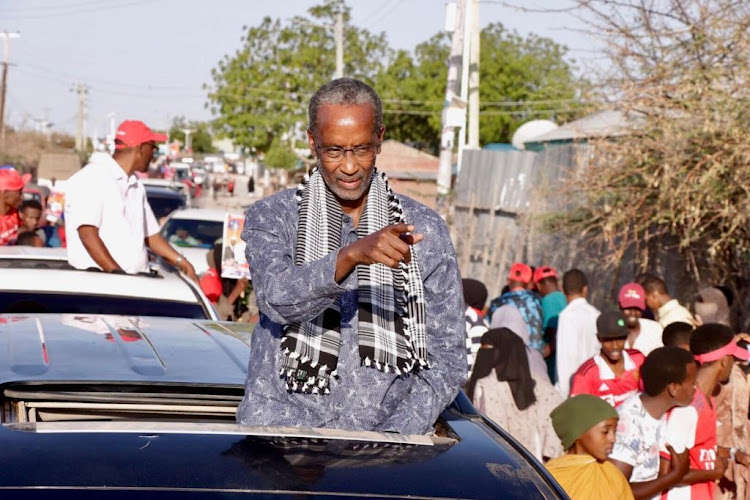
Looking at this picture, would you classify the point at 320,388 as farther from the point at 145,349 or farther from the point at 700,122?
the point at 700,122

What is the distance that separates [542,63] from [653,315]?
5366cm

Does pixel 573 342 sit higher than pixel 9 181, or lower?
lower

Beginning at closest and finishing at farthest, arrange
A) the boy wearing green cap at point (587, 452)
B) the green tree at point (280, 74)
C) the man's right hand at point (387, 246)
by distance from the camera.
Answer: the man's right hand at point (387, 246)
the boy wearing green cap at point (587, 452)
the green tree at point (280, 74)

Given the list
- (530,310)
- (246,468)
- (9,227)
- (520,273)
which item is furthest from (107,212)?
(246,468)

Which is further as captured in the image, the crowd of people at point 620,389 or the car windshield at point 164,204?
the car windshield at point 164,204

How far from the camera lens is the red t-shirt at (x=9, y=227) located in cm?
911

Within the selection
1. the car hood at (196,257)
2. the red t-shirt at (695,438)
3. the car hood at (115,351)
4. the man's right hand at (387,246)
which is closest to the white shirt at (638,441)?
the red t-shirt at (695,438)

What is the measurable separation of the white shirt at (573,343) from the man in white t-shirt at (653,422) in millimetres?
2615

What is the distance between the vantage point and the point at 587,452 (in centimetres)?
516

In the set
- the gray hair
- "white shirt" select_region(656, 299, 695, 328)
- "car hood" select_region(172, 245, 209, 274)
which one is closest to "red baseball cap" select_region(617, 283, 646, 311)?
"white shirt" select_region(656, 299, 695, 328)

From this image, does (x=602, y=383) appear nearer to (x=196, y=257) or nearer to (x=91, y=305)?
(x=91, y=305)

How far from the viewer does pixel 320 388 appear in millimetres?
2941

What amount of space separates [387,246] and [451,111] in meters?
15.8

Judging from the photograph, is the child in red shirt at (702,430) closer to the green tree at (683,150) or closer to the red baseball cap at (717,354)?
the red baseball cap at (717,354)
